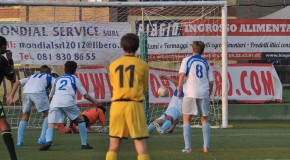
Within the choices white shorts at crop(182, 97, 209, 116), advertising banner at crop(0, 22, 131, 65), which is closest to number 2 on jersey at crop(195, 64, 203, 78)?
white shorts at crop(182, 97, 209, 116)

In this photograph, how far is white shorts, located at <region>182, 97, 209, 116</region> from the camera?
49.0 ft

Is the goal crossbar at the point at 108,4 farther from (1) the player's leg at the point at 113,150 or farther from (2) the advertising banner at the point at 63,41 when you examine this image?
(1) the player's leg at the point at 113,150

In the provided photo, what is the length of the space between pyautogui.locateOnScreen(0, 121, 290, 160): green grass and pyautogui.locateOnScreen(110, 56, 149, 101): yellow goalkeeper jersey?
3618 millimetres

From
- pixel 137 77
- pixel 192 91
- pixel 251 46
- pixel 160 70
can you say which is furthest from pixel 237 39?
pixel 137 77

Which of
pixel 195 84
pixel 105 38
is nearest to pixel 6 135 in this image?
pixel 195 84

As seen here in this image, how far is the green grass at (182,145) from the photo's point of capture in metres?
14.0

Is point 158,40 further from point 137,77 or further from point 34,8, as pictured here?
point 137,77

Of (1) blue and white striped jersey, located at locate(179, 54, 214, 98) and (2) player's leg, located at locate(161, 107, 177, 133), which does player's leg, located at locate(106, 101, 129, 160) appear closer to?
(1) blue and white striped jersey, located at locate(179, 54, 214, 98)

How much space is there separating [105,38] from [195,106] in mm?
8444

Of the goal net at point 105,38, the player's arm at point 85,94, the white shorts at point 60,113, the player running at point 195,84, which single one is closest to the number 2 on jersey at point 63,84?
the player's arm at point 85,94

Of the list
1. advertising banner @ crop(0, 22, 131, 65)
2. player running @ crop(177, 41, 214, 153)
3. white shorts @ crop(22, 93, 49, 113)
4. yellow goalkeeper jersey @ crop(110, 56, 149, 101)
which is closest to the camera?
yellow goalkeeper jersey @ crop(110, 56, 149, 101)

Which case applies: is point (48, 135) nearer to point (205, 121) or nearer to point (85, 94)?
point (85, 94)

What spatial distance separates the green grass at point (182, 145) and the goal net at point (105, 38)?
6.79ft

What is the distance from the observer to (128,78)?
1026 cm
